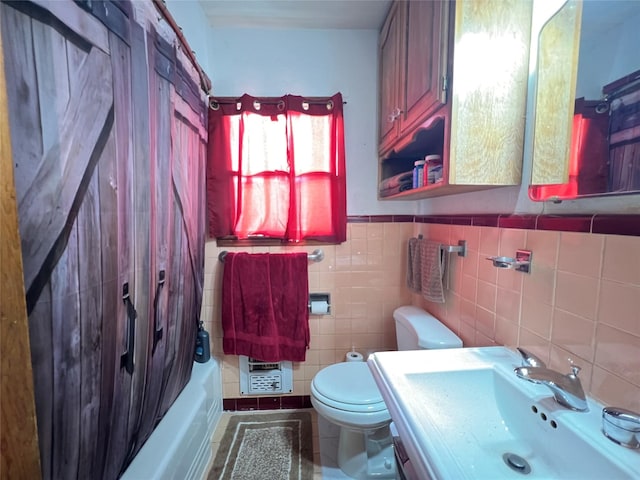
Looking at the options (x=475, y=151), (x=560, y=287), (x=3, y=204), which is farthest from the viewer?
(x=475, y=151)

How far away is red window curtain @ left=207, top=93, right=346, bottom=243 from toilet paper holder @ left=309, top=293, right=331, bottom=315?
15.6 inches

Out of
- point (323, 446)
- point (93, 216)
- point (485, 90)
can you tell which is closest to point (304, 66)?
point (485, 90)

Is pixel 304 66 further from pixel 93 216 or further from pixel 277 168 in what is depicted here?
Result: pixel 93 216

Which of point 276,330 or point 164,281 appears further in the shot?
point 276,330

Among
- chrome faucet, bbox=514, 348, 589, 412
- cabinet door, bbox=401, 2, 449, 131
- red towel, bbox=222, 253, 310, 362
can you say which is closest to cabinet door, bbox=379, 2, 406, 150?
cabinet door, bbox=401, 2, 449, 131

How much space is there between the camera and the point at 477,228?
3.95ft

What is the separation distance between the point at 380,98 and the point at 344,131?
0.98ft

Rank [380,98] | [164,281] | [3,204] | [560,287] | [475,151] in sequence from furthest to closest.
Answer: [380,98] → [164,281] → [475,151] → [560,287] → [3,204]

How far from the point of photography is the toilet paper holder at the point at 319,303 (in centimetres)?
185

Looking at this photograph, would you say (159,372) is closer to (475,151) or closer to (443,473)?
(443,473)

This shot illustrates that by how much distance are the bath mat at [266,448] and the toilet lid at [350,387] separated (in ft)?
1.64

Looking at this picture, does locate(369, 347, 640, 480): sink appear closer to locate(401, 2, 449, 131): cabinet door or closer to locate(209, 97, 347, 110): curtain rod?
locate(401, 2, 449, 131): cabinet door

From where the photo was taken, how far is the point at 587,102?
76 cm

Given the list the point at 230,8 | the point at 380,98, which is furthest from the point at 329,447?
the point at 230,8
